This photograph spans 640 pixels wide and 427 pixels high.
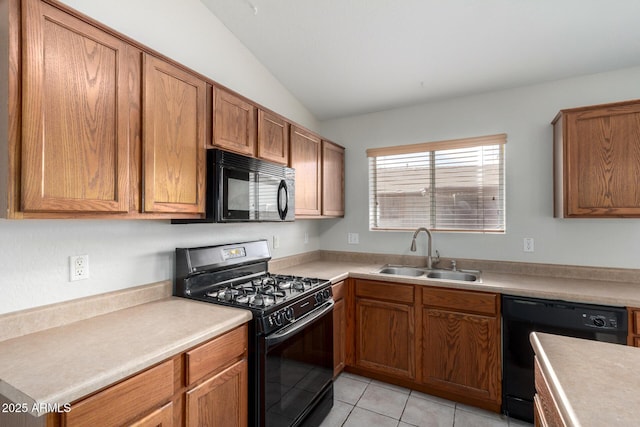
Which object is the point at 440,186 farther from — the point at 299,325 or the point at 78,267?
the point at 78,267

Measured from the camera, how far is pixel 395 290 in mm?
2436

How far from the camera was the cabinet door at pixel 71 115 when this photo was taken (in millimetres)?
1046

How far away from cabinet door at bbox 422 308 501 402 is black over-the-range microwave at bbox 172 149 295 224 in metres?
1.37

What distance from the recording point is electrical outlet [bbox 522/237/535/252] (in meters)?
2.54

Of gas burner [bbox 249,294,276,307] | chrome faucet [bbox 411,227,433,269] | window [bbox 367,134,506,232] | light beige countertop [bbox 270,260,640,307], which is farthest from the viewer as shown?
chrome faucet [bbox 411,227,433,269]


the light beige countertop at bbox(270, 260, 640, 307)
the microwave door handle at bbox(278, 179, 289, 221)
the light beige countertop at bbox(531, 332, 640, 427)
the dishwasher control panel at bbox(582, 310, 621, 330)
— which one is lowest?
the dishwasher control panel at bbox(582, 310, 621, 330)

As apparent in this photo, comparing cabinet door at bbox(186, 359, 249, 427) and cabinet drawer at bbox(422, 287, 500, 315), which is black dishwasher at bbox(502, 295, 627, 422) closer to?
cabinet drawer at bbox(422, 287, 500, 315)

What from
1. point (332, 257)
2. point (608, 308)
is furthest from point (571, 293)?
point (332, 257)

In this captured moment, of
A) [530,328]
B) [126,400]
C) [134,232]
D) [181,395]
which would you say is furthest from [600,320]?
[134,232]

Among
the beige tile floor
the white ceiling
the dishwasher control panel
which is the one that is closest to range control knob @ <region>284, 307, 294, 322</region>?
the beige tile floor

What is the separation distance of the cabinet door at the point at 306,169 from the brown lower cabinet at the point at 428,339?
75 cm

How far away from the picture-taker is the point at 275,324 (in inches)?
63.5

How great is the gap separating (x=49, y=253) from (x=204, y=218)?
681 mm

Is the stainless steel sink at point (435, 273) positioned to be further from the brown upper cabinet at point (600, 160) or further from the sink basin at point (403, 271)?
the brown upper cabinet at point (600, 160)
